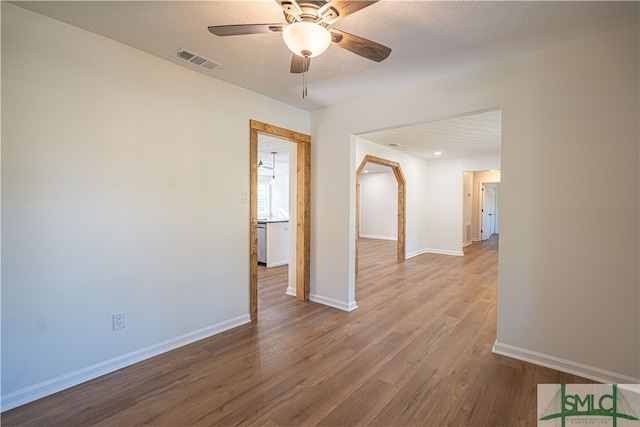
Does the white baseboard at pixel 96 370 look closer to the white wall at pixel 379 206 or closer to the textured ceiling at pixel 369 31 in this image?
the textured ceiling at pixel 369 31

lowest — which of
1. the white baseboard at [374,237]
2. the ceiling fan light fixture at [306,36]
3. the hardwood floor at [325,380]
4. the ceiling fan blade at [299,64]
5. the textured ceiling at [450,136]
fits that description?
the hardwood floor at [325,380]

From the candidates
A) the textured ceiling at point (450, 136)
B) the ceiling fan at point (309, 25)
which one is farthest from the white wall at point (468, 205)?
the ceiling fan at point (309, 25)

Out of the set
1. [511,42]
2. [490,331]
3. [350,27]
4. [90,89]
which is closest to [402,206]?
[490,331]

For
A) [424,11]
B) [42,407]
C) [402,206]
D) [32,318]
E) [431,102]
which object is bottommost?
[42,407]

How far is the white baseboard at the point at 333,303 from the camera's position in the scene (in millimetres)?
3667

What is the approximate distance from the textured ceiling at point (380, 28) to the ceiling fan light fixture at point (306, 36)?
1.64 feet

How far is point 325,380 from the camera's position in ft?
7.23

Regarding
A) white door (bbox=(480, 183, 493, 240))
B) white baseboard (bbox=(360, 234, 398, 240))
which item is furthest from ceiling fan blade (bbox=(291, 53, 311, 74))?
white door (bbox=(480, 183, 493, 240))

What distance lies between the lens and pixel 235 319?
3.18 metres

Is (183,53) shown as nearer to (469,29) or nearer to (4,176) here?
(4,176)

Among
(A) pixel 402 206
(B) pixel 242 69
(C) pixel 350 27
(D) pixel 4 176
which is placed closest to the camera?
(D) pixel 4 176

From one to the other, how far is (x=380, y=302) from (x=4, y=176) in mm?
3759
